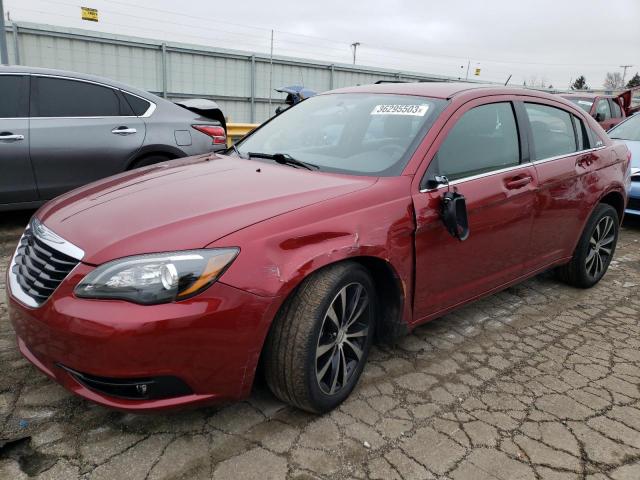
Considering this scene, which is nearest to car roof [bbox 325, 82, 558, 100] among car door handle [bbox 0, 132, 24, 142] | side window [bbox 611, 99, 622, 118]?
car door handle [bbox 0, 132, 24, 142]

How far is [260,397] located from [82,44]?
1271cm

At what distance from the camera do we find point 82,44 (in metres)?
12.8

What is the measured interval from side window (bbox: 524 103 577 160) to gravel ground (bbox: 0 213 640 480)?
1360 millimetres

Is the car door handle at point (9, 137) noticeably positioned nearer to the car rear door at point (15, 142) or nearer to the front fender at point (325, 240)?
the car rear door at point (15, 142)

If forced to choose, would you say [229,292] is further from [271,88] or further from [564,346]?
[271,88]

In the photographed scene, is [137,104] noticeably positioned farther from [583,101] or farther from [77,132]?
[583,101]

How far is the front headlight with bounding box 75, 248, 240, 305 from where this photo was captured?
202 cm

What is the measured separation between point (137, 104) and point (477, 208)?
3.96 m

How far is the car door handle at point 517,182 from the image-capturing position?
328 centimetres

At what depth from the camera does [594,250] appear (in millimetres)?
4410

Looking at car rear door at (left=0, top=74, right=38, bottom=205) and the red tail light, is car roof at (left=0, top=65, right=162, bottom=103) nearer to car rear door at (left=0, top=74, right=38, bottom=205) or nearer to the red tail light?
car rear door at (left=0, top=74, right=38, bottom=205)

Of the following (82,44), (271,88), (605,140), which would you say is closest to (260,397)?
(605,140)

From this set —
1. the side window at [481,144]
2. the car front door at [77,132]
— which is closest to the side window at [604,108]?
the side window at [481,144]

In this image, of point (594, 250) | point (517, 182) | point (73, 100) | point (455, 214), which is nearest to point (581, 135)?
point (594, 250)
